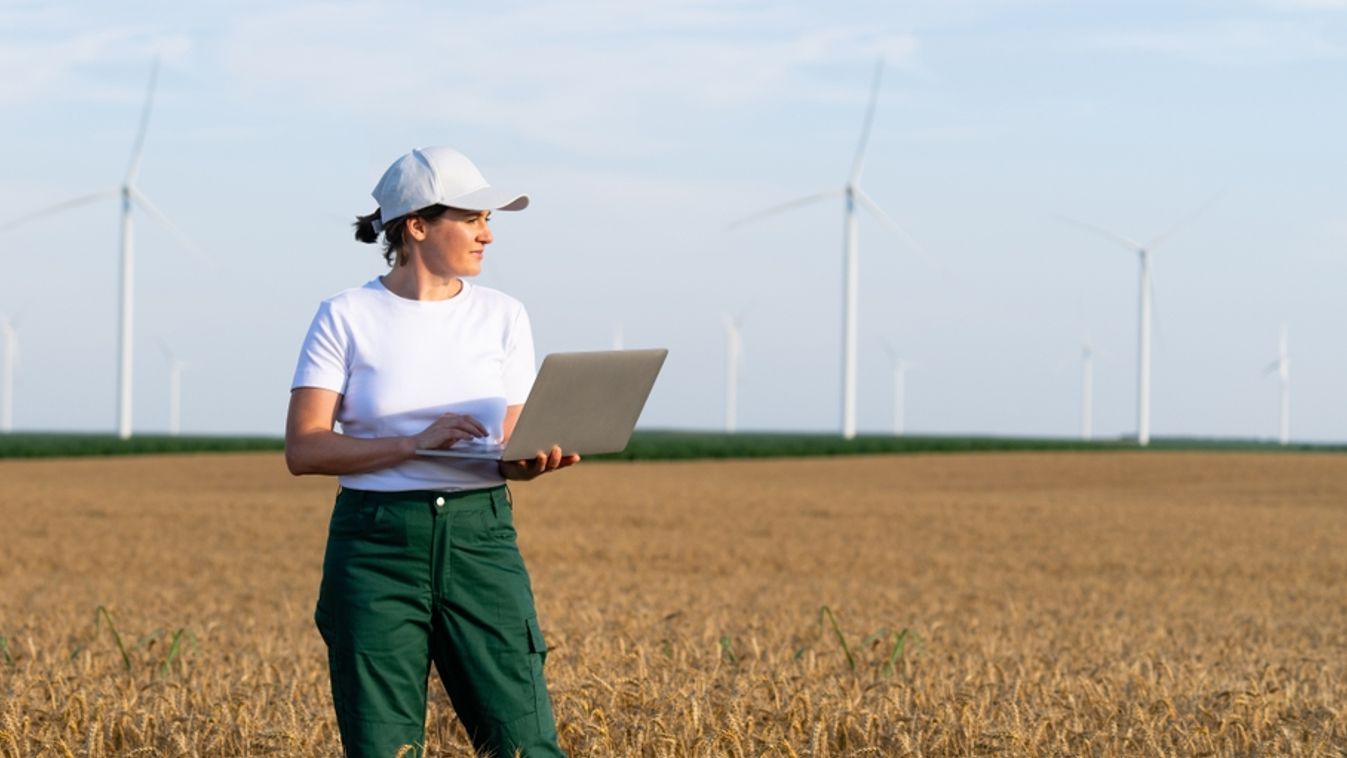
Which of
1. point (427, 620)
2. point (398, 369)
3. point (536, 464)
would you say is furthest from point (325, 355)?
point (427, 620)

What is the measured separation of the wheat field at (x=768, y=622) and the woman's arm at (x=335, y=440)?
1699 mm

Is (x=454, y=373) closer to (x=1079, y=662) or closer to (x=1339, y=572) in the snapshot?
(x=1079, y=662)

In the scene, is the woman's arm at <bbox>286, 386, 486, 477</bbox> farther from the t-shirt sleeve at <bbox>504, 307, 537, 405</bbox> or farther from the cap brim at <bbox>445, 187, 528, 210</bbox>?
the cap brim at <bbox>445, 187, 528, 210</bbox>

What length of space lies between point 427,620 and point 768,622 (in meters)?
7.88

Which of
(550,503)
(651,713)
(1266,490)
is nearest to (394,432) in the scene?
(651,713)

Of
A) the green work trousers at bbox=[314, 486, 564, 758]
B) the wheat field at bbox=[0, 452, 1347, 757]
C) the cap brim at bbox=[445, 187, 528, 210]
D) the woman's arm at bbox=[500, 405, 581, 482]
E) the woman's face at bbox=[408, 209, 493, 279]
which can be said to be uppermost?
the cap brim at bbox=[445, 187, 528, 210]

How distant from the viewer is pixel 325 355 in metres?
5.16

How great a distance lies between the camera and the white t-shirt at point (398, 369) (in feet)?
16.9

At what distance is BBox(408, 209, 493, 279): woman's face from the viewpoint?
17.1 ft

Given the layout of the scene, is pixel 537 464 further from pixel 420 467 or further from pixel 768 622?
pixel 768 622

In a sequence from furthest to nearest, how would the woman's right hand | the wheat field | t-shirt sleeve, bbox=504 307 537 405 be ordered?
the wheat field → t-shirt sleeve, bbox=504 307 537 405 → the woman's right hand

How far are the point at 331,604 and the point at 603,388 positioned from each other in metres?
1.13

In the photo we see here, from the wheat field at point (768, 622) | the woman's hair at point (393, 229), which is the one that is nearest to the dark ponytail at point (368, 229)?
the woman's hair at point (393, 229)


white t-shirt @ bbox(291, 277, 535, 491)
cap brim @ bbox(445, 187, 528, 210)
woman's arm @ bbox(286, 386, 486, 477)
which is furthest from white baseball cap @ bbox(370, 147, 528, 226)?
woman's arm @ bbox(286, 386, 486, 477)
